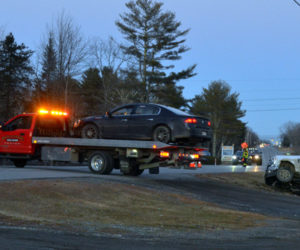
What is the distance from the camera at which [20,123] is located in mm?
18562

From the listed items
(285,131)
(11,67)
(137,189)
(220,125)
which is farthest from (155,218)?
(285,131)

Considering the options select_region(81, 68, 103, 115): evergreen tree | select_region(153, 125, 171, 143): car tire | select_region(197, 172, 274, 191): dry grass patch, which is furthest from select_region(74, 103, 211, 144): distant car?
select_region(81, 68, 103, 115): evergreen tree

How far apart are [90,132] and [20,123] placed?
3.49 meters

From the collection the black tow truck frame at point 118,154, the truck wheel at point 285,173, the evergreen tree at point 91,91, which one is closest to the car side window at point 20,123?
the black tow truck frame at point 118,154

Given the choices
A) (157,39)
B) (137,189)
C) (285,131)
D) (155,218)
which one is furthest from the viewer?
(285,131)

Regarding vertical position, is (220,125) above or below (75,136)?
above

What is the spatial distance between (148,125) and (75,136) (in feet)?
10.1

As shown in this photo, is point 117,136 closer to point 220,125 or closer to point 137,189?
point 137,189

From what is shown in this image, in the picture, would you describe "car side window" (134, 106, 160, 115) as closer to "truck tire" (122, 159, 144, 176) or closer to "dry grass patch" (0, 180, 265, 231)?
"truck tire" (122, 159, 144, 176)

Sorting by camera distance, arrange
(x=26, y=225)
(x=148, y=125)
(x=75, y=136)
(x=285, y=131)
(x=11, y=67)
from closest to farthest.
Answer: (x=26, y=225), (x=148, y=125), (x=75, y=136), (x=11, y=67), (x=285, y=131)

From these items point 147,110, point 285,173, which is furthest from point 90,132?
point 285,173

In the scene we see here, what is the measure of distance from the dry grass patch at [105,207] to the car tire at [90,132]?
3202 mm

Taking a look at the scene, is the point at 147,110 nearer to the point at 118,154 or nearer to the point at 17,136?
the point at 118,154

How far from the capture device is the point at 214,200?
46.6 ft
